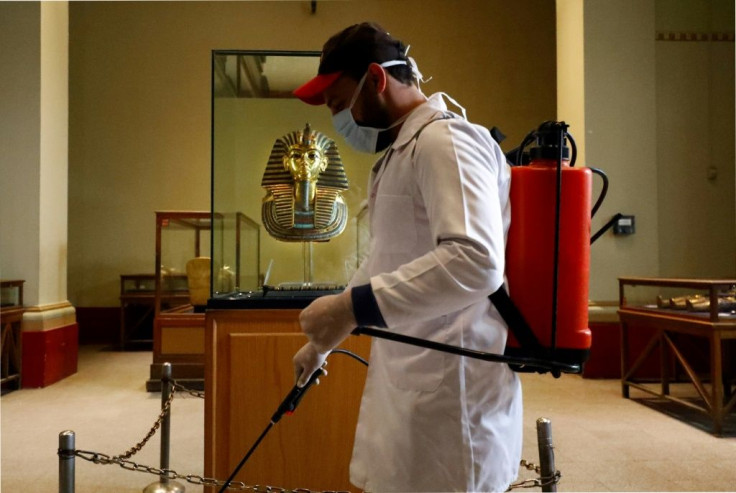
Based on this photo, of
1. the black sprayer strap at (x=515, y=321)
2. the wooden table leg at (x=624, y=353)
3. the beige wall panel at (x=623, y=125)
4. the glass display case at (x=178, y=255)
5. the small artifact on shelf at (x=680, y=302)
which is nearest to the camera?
the black sprayer strap at (x=515, y=321)

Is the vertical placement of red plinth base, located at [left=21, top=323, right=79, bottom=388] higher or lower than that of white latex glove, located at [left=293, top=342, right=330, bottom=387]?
lower

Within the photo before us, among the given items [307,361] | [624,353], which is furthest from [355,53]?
[624,353]

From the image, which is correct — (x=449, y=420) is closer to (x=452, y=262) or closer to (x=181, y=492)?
(x=452, y=262)

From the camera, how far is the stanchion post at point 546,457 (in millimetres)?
1727

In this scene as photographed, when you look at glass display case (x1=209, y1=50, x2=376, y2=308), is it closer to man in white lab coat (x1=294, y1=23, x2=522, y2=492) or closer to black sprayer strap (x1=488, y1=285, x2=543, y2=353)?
man in white lab coat (x1=294, y1=23, x2=522, y2=492)

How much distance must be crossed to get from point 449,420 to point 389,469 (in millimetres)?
166

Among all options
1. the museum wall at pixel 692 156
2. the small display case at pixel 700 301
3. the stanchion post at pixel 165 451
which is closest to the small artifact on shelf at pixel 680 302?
the small display case at pixel 700 301

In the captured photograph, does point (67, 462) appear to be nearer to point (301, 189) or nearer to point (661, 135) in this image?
point (301, 189)

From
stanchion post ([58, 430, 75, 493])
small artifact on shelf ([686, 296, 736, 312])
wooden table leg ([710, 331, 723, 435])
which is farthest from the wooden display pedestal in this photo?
small artifact on shelf ([686, 296, 736, 312])

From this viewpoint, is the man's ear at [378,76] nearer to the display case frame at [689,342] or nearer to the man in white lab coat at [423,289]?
the man in white lab coat at [423,289]

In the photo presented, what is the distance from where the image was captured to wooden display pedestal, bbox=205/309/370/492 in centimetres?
247

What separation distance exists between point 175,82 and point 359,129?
8.06 metres

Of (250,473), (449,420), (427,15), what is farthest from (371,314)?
(427,15)

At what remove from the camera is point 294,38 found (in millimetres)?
8711
